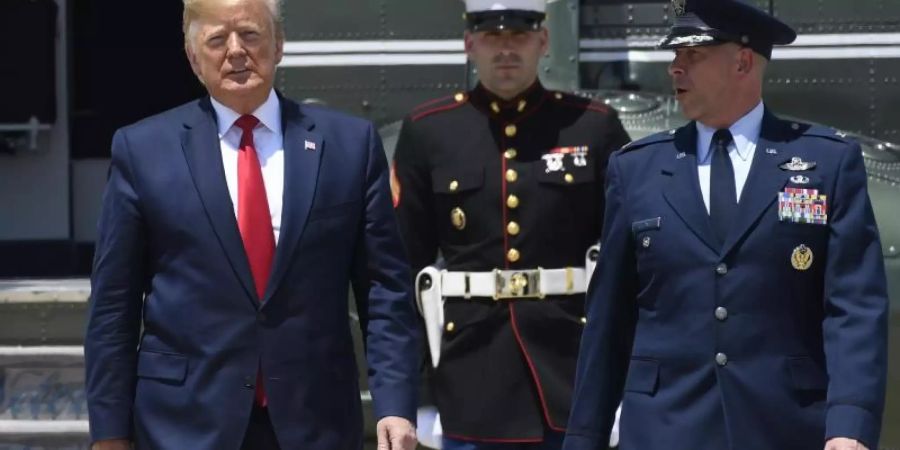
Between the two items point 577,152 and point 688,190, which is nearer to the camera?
point 688,190

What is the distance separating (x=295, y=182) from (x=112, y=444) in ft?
1.97

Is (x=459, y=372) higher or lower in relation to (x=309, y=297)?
lower

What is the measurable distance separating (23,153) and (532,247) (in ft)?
12.3

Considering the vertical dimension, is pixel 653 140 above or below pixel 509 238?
above

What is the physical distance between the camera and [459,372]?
4418mm

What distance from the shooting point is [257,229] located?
3.21 meters

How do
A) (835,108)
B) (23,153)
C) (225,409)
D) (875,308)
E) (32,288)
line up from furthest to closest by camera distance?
1. (23,153)
2. (835,108)
3. (32,288)
4. (225,409)
5. (875,308)

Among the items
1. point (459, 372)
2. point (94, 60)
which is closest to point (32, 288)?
point (459, 372)

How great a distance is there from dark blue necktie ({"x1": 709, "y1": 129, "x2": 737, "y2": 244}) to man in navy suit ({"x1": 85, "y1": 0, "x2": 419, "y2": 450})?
64 centimetres

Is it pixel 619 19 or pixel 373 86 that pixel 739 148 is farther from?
pixel 373 86

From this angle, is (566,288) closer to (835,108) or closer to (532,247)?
(532,247)

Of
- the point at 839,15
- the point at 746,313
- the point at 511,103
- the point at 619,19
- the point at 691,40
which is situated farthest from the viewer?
the point at 619,19

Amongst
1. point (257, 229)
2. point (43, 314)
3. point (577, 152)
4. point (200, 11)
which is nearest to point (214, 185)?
point (257, 229)

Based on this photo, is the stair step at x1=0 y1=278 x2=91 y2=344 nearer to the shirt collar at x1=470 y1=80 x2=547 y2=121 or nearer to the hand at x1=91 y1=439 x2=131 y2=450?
the shirt collar at x1=470 y1=80 x2=547 y2=121
